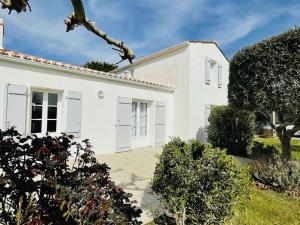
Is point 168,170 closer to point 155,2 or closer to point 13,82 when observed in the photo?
point 155,2

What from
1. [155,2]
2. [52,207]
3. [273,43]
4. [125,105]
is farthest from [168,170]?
[125,105]

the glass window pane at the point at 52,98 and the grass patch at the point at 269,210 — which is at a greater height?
the glass window pane at the point at 52,98

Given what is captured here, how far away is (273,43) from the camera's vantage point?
7441 mm

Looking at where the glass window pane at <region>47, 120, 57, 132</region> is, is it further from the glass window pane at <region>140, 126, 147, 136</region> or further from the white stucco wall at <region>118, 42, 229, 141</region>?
the white stucco wall at <region>118, 42, 229, 141</region>

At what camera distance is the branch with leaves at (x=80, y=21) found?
151cm

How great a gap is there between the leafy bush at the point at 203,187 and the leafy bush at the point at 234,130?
894 cm

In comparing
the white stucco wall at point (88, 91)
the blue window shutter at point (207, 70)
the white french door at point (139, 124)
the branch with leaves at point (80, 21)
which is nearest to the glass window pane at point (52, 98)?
the white stucco wall at point (88, 91)

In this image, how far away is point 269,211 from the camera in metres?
5.38

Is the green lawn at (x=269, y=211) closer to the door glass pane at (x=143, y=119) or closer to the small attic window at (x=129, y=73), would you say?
the door glass pane at (x=143, y=119)

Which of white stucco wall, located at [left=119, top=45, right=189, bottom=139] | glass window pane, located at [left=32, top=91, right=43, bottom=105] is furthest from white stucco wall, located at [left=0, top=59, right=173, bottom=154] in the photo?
white stucco wall, located at [left=119, top=45, right=189, bottom=139]

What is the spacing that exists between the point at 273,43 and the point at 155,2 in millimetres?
5389

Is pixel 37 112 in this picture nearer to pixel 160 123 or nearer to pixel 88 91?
pixel 88 91

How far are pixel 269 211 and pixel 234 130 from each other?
773cm

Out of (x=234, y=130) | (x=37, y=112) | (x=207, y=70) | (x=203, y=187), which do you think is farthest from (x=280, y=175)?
(x=207, y=70)
